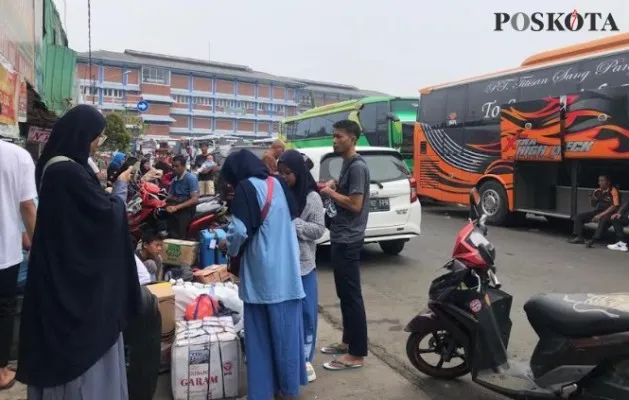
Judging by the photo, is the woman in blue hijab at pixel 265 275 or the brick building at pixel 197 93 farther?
the brick building at pixel 197 93

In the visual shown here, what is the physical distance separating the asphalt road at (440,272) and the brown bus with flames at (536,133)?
0.96 m

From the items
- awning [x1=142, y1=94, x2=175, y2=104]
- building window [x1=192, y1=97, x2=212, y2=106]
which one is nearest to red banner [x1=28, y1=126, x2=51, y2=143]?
awning [x1=142, y1=94, x2=175, y2=104]

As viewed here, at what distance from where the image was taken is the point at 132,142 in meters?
31.7

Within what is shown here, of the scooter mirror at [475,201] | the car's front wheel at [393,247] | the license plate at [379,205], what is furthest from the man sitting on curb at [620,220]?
the scooter mirror at [475,201]

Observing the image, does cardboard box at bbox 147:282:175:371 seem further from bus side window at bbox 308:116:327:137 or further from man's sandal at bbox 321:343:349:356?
bus side window at bbox 308:116:327:137

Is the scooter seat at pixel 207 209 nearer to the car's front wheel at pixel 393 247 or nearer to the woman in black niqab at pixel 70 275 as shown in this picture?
the car's front wheel at pixel 393 247

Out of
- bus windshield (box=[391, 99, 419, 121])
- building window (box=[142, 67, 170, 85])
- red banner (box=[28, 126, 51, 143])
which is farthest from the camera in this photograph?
building window (box=[142, 67, 170, 85])

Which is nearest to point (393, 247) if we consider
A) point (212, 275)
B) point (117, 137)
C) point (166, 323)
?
point (212, 275)

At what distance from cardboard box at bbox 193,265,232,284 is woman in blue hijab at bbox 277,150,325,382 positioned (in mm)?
1600

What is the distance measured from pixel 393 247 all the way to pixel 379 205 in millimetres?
1186

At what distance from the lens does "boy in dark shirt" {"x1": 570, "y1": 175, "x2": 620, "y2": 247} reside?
9203 mm

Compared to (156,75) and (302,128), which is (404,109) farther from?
(156,75)

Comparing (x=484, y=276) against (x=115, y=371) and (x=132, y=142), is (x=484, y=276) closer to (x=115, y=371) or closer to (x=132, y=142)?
(x=115, y=371)

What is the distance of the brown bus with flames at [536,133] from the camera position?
9258 mm
